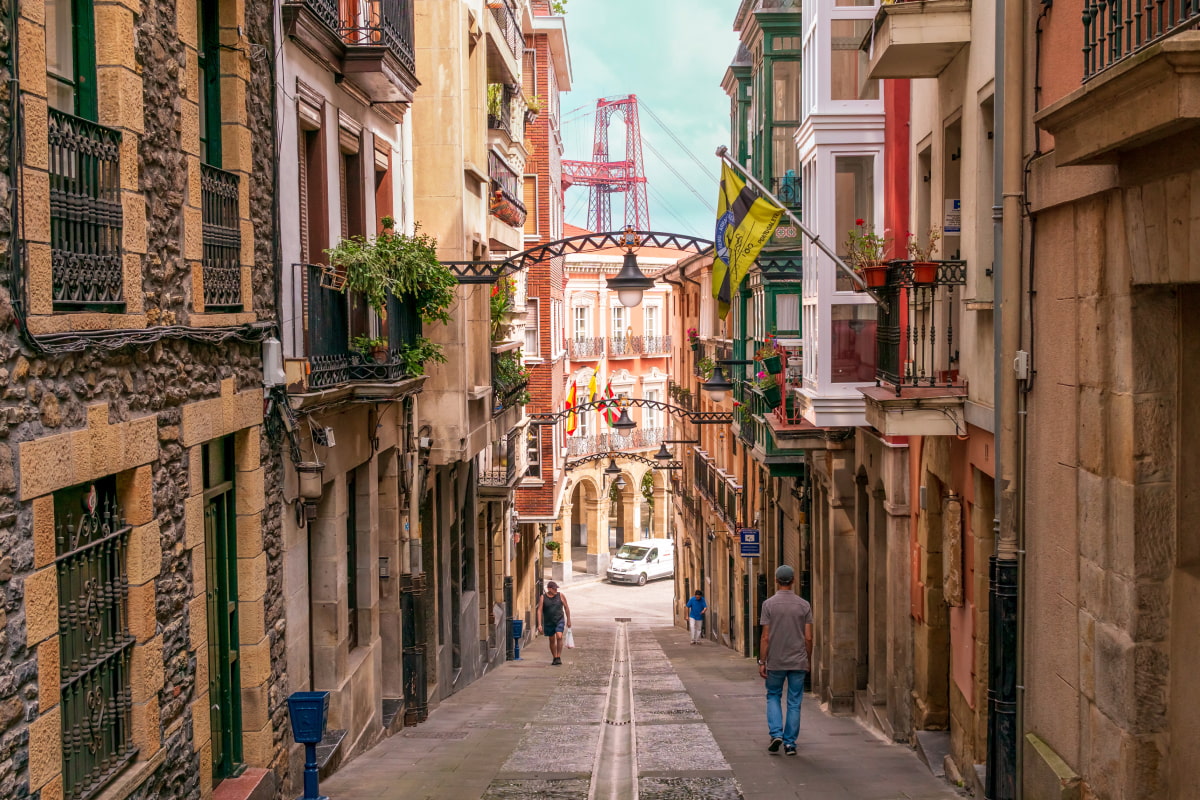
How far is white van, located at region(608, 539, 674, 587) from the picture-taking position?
55.1 m

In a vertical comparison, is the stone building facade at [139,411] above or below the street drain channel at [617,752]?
above

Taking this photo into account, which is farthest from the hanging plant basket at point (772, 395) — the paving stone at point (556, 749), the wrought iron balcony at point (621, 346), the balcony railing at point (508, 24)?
the wrought iron balcony at point (621, 346)

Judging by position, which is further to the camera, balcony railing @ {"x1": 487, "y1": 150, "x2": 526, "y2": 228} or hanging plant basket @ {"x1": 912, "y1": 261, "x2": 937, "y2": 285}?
balcony railing @ {"x1": 487, "y1": 150, "x2": 526, "y2": 228}

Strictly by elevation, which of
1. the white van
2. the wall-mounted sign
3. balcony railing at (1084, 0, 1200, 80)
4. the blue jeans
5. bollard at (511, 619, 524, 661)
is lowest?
the white van

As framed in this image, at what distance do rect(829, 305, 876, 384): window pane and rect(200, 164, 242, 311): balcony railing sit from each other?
7.70 m

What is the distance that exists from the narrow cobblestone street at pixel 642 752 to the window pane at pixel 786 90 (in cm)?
900

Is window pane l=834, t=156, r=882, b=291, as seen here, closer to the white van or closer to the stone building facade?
the stone building facade

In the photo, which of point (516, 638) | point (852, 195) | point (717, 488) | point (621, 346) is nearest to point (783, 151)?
point (852, 195)

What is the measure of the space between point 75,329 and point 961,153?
25.7ft

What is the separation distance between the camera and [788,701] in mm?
12203

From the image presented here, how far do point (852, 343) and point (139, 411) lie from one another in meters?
9.45

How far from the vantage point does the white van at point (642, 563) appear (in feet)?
181

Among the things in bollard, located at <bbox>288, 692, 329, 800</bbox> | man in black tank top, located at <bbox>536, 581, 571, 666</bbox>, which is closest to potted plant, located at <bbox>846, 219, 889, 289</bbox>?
bollard, located at <bbox>288, 692, 329, 800</bbox>

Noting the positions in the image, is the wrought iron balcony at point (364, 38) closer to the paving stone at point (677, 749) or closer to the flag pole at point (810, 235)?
the flag pole at point (810, 235)
